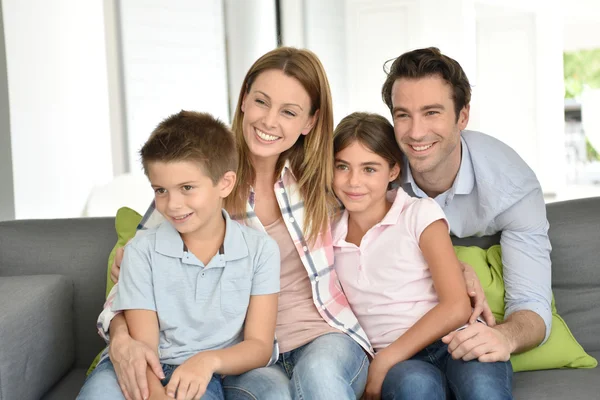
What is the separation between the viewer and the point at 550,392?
1724 mm

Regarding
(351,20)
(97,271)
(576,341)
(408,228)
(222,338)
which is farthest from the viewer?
(351,20)

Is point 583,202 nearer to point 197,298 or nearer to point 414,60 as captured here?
point 414,60

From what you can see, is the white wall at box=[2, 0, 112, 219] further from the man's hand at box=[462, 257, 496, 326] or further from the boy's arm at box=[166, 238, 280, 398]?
the man's hand at box=[462, 257, 496, 326]

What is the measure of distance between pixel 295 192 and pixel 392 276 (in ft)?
1.08

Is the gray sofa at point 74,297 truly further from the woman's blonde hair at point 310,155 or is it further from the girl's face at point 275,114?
the girl's face at point 275,114

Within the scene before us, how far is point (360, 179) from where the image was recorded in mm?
1888

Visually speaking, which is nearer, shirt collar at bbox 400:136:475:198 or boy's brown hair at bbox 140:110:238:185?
boy's brown hair at bbox 140:110:238:185

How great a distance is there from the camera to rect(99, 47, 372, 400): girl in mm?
1802

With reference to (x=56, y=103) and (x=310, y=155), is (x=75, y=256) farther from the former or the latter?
(x=56, y=103)

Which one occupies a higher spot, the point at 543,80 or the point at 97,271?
the point at 543,80

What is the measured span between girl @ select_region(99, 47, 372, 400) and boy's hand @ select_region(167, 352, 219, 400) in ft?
0.85

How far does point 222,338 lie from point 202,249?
21 centimetres

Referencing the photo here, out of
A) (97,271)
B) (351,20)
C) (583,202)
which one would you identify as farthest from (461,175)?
(351,20)

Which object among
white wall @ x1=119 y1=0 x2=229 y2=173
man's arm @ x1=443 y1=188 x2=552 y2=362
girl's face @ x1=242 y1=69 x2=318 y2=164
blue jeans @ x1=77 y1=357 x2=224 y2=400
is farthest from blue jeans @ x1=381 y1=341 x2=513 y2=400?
white wall @ x1=119 y1=0 x2=229 y2=173
